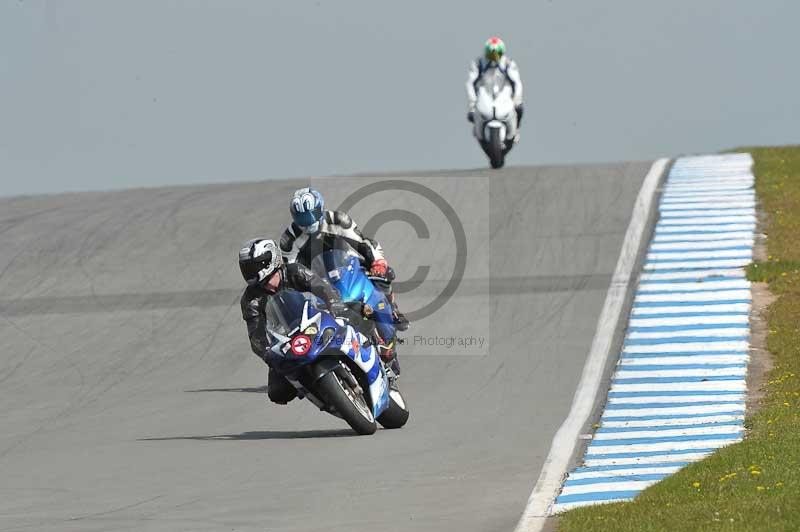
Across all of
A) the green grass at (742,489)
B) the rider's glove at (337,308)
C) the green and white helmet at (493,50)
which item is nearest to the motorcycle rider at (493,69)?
the green and white helmet at (493,50)

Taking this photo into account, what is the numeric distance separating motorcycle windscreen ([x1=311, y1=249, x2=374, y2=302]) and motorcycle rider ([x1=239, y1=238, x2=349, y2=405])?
0.53 metres

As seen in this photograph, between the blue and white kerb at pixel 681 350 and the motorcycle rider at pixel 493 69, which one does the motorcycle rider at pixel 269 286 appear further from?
the motorcycle rider at pixel 493 69

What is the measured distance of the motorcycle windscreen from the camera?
1123 centimetres

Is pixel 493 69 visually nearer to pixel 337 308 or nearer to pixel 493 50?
pixel 493 50

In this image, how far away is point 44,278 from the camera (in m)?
19.4

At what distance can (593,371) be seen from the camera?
42.9 feet

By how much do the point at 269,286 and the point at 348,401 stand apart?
96cm

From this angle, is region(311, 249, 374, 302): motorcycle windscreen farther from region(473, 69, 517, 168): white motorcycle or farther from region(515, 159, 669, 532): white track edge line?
region(473, 69, 517, 168): white motorcycle

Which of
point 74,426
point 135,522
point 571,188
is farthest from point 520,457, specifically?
point 571,188

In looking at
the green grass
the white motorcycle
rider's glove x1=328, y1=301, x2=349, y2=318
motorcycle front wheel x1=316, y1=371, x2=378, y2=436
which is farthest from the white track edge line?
the white motorcycle

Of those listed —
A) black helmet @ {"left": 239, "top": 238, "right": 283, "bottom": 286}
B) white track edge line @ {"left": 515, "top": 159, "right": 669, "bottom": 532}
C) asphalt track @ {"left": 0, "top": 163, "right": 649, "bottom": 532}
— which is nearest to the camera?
white track edge line @ {"left": 515, "top": 159, "right": 669, "bottom": 532}

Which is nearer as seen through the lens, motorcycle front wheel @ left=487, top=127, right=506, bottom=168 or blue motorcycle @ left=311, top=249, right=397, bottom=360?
blue motorcycle @ left=311, top=249, right=397, bottom=360

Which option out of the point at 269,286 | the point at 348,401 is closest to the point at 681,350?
the point at 348,401

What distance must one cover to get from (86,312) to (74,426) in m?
5.39
